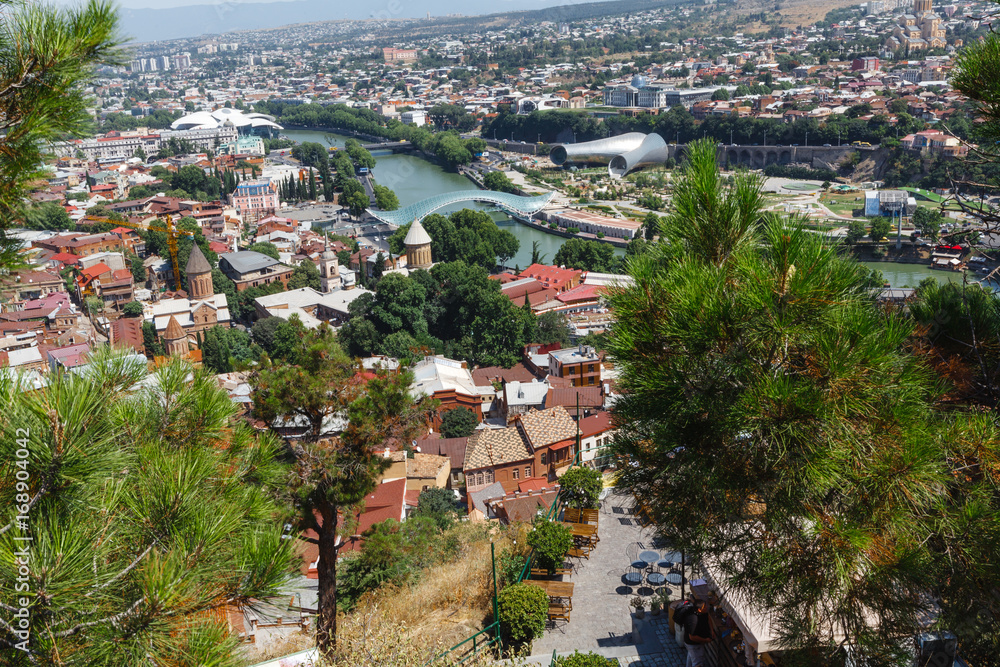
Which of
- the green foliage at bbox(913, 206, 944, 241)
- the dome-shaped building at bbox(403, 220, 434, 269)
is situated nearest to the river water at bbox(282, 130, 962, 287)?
the green foliage at bbox(913, 206, 944, 241)

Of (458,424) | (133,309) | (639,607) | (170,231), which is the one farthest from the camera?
(170,231)

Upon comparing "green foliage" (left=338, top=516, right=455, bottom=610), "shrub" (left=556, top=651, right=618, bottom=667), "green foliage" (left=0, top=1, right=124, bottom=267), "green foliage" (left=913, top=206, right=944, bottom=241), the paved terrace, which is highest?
"green foliage" (left=0, top=1, right=124, bottom=267)

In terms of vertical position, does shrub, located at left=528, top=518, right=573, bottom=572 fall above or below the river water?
above

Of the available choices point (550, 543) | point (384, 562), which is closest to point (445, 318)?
point (384, 562)

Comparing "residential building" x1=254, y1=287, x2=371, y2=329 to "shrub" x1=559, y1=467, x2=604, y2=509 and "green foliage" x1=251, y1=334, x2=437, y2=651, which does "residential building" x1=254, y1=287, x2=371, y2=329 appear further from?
"green foliage" x1=251, y1=334, x2=437, y2=651

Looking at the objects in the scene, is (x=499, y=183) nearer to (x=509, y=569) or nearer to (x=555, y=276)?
(x=555, y=276)

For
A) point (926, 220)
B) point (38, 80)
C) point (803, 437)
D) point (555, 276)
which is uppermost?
point (38, 80)

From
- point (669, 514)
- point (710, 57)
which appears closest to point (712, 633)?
point (669, 514)
